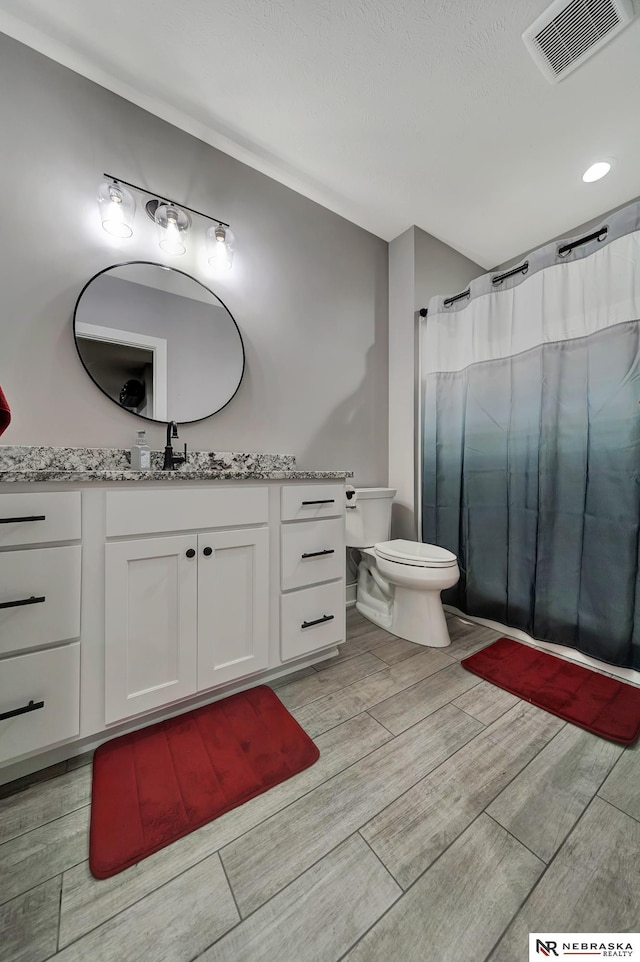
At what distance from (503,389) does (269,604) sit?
62.6 inches

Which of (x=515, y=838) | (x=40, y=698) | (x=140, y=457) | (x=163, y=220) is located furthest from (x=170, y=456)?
(x=515, y=838)

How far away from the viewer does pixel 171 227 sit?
153 centimetres

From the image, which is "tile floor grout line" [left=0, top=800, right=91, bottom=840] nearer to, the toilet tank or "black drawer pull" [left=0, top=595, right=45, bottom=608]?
"black drawer pull" [left=0, top=595, right=45, bottom=608]

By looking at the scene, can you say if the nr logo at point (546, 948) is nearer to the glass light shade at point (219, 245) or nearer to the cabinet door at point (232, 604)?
the cabinet door at point (232, 604)

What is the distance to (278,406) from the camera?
1.86 meters

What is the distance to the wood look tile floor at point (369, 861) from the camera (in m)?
0.65

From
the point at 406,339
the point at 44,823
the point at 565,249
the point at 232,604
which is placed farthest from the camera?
the point at 406,339

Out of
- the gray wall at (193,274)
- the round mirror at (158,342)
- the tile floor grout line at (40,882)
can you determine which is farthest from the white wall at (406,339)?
the tile floor grout line at (40,882)

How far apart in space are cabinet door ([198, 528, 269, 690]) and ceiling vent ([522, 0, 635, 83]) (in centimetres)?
202

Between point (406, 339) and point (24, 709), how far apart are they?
2.40m

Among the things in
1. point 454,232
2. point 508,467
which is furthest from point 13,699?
point 454,232

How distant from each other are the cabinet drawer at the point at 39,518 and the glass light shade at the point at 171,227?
3.95ft

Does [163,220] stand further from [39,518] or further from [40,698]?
[40,698]

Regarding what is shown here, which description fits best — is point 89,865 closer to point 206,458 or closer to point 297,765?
point 297,765
